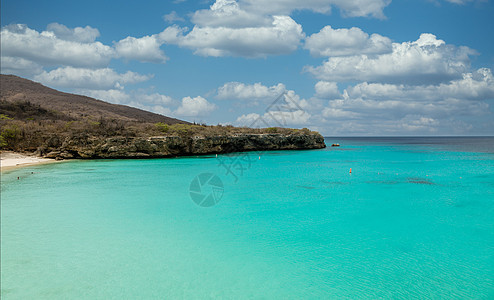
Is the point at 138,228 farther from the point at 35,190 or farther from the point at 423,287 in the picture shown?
the point at 35,190

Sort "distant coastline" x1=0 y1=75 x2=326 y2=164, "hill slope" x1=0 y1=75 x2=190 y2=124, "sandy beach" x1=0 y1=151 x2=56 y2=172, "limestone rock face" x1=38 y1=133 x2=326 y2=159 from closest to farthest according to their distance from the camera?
"sandy beach" x1=0 y1=151 x2=56 y2=172 → "limestone rock face" x1=38 y1=133 x2=326 y2=159 → "distant coastline" x1=0 y1=75 x2=326 y2=164 → "hill slope" x1=0 y1=75 x2=190 y2=124

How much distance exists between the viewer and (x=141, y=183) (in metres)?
27.7

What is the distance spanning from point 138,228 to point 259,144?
5956 cm

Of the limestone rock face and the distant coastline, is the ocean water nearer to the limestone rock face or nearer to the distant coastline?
the limestone rock face

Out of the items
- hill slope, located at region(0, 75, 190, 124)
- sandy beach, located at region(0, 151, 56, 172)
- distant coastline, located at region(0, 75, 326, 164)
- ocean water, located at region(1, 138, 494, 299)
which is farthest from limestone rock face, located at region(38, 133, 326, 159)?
hill slope, located at region(0, 75, 190, 124)

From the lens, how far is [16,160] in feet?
137

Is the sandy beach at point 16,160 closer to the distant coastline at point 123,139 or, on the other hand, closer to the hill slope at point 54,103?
the distant coastline at point 123,139

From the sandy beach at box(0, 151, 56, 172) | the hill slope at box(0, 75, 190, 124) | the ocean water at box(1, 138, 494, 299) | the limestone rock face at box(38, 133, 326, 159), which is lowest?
the ocean water at box(1, 138, 494, 299)

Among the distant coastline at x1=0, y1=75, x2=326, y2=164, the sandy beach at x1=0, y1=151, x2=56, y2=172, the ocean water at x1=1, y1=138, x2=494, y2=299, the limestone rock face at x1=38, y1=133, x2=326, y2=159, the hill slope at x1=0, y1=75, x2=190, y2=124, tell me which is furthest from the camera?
the hill slope at x1=0, y1=75, x2=190, y2=124

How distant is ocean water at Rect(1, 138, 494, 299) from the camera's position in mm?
9227

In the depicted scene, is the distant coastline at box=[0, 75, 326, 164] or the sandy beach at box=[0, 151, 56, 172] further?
the distant coastline at box=[0, 75, 326, 164]

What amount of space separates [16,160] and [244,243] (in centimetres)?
4189

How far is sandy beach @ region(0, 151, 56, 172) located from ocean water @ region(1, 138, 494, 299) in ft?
51.2

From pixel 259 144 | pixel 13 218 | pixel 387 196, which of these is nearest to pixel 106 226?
pixel 13 218
